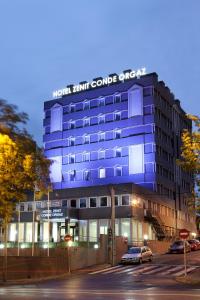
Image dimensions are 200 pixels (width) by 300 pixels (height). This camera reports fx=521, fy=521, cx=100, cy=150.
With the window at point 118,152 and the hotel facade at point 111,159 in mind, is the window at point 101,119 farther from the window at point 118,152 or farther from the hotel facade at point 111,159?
the window at point 118,152

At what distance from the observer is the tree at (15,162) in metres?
26.4

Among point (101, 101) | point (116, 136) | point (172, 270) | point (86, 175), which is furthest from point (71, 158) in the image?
point (172, 270)

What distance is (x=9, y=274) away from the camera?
34125 millimetres

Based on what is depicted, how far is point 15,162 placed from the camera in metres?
28.2

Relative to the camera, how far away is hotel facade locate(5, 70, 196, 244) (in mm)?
70875

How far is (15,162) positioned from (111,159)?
194 ft

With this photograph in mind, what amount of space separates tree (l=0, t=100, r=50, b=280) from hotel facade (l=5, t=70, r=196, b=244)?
126 ft

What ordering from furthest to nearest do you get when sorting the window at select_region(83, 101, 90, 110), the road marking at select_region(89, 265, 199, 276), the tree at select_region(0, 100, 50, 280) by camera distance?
1. the window at select_region(83, 101, 90, 110)
2. the road marking at select_region(89, 265, 199, 276)
3. the tree at select_region(0, 100, 50, 280)

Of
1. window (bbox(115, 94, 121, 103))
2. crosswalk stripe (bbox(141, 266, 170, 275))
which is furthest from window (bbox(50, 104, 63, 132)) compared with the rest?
crosswalk stripe (bbox(141, 266, 170, 275))

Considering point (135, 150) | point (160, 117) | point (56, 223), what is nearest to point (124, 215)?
point (56, 223)

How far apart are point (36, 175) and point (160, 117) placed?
2379 inches

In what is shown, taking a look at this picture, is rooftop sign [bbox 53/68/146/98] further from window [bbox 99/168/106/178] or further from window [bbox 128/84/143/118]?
window [bbox 99/168/106/178]

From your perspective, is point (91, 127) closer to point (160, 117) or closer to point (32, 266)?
point (160, 117)

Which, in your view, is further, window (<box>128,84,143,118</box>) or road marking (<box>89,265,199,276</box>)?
window (<box>128,84,143,118</box>)
